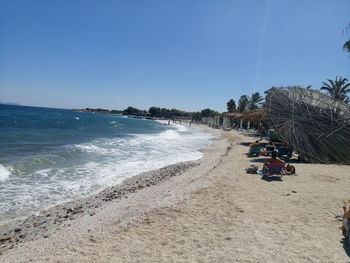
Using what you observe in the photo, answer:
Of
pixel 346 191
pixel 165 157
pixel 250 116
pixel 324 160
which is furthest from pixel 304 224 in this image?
pixel 250 116

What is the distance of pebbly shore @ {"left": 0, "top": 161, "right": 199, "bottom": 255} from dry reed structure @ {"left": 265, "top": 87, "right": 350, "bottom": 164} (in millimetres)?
8049

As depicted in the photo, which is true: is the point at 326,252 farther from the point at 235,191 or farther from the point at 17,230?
the point at 17,230

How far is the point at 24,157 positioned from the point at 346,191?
14.3 meters

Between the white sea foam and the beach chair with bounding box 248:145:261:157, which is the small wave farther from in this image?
the beach chair with bounding box 248:145:261:157

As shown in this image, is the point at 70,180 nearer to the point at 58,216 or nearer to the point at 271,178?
the point at 58,216

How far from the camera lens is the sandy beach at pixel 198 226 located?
3465 millimetres

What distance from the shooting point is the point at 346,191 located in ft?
21.0

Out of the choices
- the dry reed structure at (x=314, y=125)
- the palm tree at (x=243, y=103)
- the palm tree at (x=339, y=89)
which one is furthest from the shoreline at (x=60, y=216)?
the palm tree at (x=243, y=103)

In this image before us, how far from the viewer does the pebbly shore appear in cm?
466

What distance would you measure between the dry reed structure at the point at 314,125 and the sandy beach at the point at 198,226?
4.58 m

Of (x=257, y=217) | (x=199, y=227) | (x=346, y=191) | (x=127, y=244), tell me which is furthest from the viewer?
(x=346, y=191)

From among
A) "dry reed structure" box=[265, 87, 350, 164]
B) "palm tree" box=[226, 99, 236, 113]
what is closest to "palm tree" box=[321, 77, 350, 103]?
"dry reed structure" box=[265, 87, 350, 164]

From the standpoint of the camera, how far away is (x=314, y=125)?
38.6 feet

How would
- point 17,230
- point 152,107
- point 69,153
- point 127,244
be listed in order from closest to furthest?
point 127,244 → point 17,230 → point 69,153 → point 152,107
